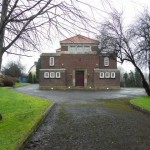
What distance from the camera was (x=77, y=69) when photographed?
59594 mm

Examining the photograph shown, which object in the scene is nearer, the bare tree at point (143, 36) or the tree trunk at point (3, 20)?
the tree trunk at point (3, 20)

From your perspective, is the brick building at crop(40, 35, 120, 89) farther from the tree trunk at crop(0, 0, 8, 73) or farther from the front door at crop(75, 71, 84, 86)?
the tree trunk at crop(0, 0, 8, 73)

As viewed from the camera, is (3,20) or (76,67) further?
(76,67)

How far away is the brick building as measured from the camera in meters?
58.8

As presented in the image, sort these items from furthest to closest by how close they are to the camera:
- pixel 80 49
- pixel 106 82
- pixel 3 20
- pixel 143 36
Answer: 1. pixel 80 49
2. pixel 106 82
3. pixel 143 36
4. pixel 3 20

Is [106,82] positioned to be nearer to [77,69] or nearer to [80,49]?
[77,69]

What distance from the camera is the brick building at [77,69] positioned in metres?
58.8

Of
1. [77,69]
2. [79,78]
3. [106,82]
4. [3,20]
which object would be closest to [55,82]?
[79,78]

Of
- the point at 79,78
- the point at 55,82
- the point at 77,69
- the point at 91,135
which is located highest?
the point at 77,69

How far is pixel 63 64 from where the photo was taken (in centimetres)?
5966

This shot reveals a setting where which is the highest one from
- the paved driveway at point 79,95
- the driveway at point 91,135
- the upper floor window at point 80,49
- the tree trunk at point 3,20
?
the upper floor window at point 80,49

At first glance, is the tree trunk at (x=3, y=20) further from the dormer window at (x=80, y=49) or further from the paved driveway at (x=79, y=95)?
the dormer window at (x=80, y=49)

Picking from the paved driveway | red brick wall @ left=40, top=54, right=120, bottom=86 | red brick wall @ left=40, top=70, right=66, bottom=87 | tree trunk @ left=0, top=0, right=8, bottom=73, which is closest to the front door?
red brick wall @ left=40, top=54, right=120, bottom=86

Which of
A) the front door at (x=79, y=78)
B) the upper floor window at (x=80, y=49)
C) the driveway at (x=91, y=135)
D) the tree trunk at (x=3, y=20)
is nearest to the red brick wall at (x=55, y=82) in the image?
the front door at (x=79, y=78)
